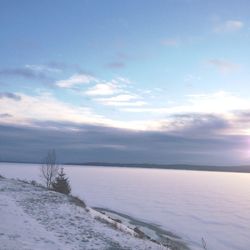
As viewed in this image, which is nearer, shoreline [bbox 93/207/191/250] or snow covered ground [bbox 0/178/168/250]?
snow covered ground [bbox 0/178/168/250]

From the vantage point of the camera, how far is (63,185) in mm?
48844

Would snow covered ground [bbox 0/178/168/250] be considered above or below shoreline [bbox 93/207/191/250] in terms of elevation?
above

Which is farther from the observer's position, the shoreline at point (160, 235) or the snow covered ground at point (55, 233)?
the shoreline at point (160, 235)

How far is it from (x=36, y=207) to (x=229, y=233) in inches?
832

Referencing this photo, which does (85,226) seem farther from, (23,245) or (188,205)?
(188,205)

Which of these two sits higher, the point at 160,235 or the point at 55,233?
the point at 55,233

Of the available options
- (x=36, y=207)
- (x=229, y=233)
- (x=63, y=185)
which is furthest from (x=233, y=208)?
(x=36, y=207)

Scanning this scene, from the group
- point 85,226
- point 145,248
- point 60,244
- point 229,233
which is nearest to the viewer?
point 60,244

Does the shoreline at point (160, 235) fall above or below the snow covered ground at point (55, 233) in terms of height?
below

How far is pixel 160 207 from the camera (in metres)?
59.1

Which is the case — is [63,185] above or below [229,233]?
above

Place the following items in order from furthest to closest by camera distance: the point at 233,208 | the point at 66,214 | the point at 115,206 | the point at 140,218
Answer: the point at 233,208 → the point at 115,206 → the point at 140,218 → the point at 66,214

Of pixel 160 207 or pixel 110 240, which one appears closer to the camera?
pixel 110 240

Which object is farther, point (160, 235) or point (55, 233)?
point (160, 235)
